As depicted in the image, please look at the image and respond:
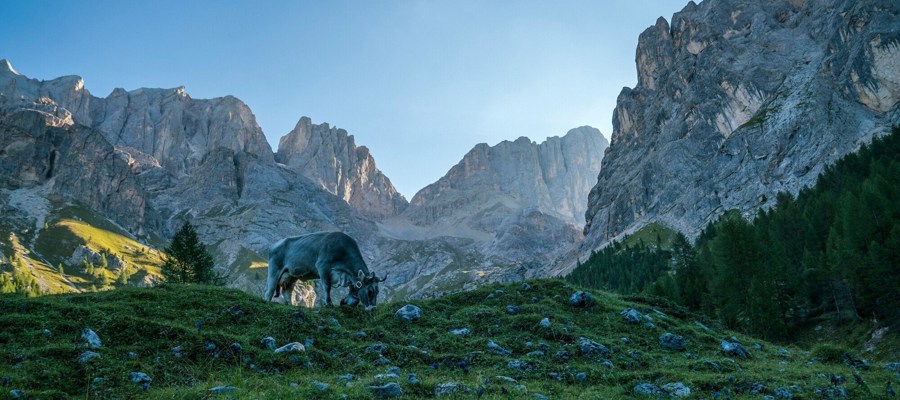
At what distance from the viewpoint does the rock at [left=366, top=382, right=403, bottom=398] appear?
11.6 metres

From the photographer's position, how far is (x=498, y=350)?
16984 mm

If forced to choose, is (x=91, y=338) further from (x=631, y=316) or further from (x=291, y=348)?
(x=631, y=316)

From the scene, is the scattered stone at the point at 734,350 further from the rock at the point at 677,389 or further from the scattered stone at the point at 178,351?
the scattered stone at the point at 178,351

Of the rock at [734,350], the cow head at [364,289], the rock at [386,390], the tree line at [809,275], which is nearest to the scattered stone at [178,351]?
the rock at [386,390]

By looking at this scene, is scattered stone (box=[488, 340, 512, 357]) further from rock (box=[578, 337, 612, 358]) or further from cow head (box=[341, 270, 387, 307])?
cow head (box=[341, 270, 387, 307])

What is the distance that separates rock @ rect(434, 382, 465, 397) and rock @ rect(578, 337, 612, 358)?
20.2 ft

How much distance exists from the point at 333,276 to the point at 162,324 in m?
11.3

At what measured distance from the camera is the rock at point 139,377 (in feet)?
38.4

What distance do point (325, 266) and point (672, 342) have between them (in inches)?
647

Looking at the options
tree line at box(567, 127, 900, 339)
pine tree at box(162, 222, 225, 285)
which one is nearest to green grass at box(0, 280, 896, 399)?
tree line at box(567, 127, 900, 339)

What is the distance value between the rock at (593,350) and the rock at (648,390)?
142 inches

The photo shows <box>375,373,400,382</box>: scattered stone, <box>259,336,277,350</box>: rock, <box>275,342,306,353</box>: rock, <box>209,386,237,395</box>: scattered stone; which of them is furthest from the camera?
<box>259,336,277,350</box>: rock

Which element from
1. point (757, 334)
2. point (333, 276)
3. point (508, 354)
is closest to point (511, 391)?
point (508, 354)

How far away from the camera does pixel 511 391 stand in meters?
12.3
